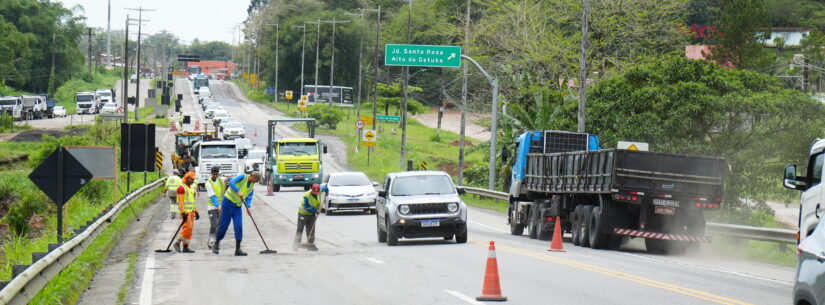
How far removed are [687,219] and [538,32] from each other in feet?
110

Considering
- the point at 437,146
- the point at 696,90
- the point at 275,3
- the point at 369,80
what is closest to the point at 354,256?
the point at 696,90

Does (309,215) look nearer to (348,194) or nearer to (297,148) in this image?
(348,194)

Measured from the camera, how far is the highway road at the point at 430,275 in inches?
537

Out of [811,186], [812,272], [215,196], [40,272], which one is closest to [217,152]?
[215,196]

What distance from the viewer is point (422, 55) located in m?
45.8

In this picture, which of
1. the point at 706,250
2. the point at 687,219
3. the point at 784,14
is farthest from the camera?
the point at 784,14

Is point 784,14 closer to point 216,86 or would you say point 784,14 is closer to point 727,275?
point 216,86

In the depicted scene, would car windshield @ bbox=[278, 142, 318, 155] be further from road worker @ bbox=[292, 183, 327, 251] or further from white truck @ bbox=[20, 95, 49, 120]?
white truck @ bbox=[20, 95, 49, 120]

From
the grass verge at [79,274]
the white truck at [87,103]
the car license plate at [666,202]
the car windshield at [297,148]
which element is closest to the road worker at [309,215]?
the grass verge at [79,274]

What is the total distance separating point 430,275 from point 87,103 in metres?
101

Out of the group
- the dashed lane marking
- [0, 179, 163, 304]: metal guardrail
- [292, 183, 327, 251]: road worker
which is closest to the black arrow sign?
[0, 179, 163, 304]: metal guardrail

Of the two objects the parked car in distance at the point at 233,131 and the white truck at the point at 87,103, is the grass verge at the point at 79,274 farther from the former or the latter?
the white truck at the point at 87,103

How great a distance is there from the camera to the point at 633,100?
37.7 meters

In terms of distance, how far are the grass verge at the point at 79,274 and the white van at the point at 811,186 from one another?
1006 cm
